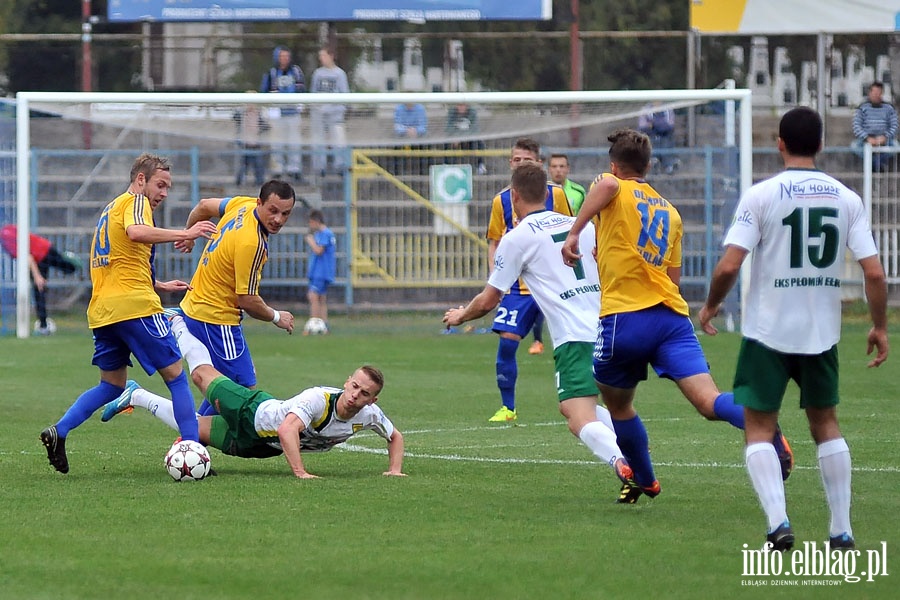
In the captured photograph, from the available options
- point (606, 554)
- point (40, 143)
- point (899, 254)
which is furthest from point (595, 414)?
point (40, 143)

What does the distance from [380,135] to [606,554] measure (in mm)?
16072

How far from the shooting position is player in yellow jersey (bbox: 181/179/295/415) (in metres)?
9.52

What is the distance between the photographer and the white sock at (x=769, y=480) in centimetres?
636

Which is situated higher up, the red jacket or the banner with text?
the banner with text

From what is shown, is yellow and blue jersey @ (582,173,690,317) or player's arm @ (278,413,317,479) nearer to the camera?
yellow and blue jersey @ (582,173,690,317)

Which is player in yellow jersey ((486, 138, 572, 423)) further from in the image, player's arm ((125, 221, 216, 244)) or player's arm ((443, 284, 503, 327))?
player's arm ((443, 284, 503, 327))

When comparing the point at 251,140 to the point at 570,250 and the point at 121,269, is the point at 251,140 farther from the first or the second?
the point at 570,250

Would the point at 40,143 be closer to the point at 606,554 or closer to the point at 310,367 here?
the point at 310,367

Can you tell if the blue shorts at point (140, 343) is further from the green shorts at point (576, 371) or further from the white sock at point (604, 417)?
the white sock at point (604, 417)

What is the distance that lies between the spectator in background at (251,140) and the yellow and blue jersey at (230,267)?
459 inches

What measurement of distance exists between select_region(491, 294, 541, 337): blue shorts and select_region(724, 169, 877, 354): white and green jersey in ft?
18.8

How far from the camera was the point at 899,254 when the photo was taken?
2398 centimetres

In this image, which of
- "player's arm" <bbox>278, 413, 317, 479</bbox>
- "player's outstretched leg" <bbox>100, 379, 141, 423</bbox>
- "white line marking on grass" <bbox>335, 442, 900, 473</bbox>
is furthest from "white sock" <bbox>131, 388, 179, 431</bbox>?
"white line marking on grass" <bbox>335, 442, 900, 473</bbox>

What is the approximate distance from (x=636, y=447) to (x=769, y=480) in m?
1.62
